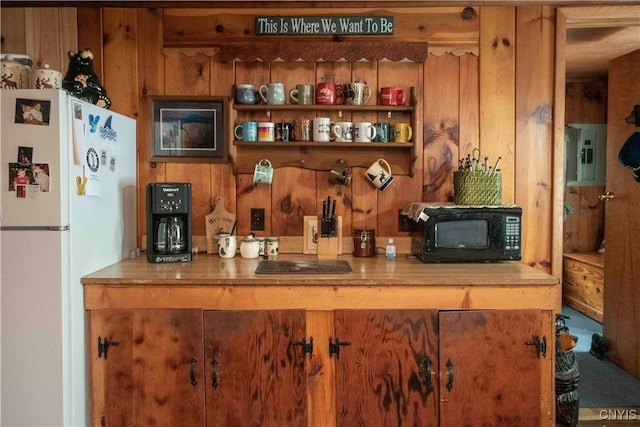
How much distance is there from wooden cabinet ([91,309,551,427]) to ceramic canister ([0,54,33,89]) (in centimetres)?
101

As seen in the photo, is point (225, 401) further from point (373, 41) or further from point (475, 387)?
point (373, 41)

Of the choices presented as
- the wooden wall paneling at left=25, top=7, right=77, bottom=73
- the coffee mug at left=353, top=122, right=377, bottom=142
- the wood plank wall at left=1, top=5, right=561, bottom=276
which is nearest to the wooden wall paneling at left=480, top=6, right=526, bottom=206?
the wood plank wall at left=1, top=5, right=561, bottom=276

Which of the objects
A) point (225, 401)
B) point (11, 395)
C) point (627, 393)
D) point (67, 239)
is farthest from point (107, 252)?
point (627, 393)

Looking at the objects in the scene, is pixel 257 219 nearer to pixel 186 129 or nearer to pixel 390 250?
pixel 186 129

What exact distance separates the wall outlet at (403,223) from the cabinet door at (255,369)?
2.76ft

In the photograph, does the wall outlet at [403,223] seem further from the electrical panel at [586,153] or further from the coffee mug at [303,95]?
the electrical panel at [586,153]

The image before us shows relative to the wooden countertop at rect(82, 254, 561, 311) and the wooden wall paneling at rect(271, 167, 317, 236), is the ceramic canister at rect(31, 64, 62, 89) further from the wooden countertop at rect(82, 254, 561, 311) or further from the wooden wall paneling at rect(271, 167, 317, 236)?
the wooden wall paneling at rect(271, 167, 317, 236)

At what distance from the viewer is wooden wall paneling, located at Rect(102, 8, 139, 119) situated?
7.62ft

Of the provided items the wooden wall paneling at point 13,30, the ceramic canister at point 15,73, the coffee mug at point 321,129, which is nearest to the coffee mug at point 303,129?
the coffee mug at point 321,129

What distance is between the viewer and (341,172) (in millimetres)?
2277

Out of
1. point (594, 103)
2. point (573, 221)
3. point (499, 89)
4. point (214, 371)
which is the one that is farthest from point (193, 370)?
point (594, 103)

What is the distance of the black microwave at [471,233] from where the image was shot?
2027 mm

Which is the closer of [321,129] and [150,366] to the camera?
[150,366]

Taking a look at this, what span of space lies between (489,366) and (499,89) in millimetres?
1368
